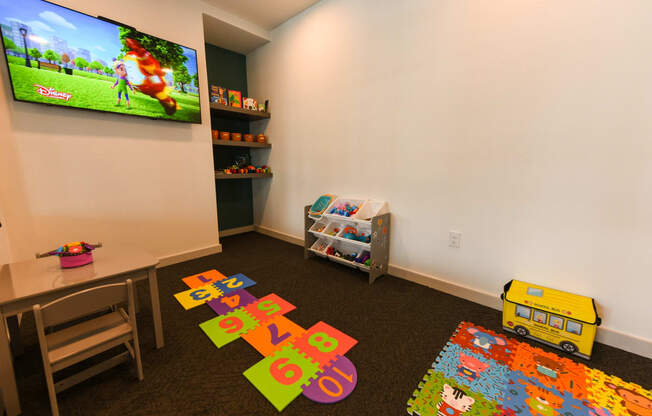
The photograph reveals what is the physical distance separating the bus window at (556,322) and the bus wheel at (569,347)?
9 cm

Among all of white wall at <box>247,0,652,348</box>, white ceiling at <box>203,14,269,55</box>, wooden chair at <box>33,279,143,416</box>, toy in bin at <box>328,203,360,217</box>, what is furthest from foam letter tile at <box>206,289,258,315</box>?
white ceiling at <box>203,14,269,55</box>

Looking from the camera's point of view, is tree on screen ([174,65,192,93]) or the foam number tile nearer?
the foam number tile

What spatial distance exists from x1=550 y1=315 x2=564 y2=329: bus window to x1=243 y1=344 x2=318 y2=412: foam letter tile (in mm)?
1468

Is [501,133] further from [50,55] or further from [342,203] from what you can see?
[50,55]

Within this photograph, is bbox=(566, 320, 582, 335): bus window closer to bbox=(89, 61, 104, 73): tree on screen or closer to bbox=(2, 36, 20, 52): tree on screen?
bbox=(89, 61, 104, 73): tree on screen

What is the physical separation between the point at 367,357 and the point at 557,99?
6.72 feet

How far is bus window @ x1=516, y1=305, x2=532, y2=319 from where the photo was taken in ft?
5.23

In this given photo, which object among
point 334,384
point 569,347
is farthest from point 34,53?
point 569,347

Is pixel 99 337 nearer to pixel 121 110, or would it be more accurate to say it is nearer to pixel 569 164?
pixel 121 110

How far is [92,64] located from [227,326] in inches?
99.7

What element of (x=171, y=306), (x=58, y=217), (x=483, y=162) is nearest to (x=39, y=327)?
(x=171, y=306)

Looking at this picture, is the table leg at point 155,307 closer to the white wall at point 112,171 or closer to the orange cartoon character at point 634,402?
the white wall at point 112,171

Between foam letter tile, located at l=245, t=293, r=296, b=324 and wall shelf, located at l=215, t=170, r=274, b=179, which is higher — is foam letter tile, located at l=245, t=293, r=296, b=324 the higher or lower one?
the lower one

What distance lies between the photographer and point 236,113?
133 inches
